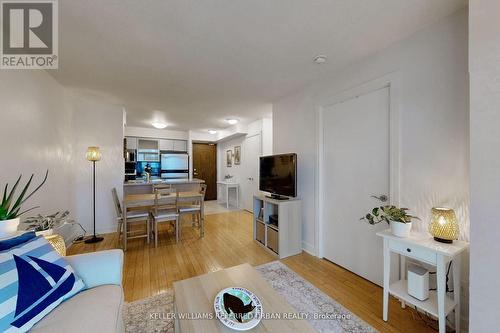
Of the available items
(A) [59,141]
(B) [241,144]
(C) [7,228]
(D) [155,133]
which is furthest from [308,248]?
(D) [155,133]

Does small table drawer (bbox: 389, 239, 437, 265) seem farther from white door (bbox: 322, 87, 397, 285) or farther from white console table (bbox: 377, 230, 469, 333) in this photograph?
white door (bbox: 322, 87, 397, 285)

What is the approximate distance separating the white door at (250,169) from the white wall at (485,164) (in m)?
3.93

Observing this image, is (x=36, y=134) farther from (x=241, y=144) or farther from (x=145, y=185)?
(x=241, y=144)

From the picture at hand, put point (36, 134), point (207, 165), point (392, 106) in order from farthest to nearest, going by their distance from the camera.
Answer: point (207, 165) < point (36, 134) < point (392, 106)

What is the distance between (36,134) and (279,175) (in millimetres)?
3015

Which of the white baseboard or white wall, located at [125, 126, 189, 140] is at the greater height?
white wall, located at [125, 126, 189, 140]

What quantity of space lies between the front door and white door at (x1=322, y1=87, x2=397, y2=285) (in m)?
5.15

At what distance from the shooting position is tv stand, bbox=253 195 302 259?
2.77 meters

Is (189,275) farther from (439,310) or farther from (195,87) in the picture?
(195,87)

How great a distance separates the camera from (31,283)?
983mm

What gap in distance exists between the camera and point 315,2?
1.38m

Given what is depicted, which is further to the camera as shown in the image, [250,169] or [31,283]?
[250,169]

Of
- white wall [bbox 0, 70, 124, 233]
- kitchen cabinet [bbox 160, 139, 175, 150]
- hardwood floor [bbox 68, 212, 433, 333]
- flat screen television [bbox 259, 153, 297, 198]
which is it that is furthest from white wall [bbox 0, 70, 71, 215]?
kitchen cabinet [bbox 160, 139, 175, 150]

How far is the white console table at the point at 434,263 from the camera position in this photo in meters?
1.31
